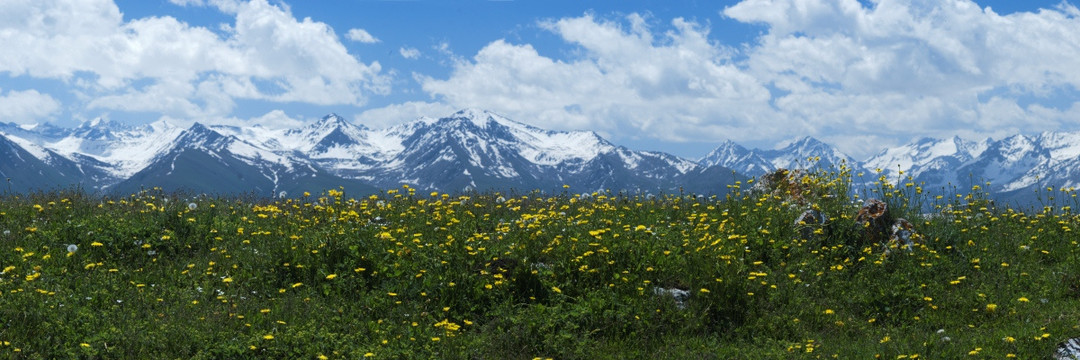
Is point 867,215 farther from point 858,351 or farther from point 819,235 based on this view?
point 858,351

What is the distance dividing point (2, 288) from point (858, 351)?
9668mm

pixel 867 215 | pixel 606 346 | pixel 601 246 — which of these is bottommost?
pixel 606 346

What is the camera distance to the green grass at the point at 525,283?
8.54 meters

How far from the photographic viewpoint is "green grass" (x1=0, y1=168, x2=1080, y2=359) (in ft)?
28.0

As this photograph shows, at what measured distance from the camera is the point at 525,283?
400 inches

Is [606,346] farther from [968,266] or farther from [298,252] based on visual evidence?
[968,266]

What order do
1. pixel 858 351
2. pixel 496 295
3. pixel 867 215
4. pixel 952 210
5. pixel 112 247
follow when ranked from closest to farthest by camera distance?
pixel 858 351
pixel 496 295
pixel 112 247
pixel 867 215
pixel 952 210

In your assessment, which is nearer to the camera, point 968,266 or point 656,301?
point 656,301

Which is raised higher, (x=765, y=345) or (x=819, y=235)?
(x=819, y=235)

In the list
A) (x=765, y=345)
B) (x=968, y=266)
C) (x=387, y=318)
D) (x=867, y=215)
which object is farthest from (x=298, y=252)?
(x=968, y=266)

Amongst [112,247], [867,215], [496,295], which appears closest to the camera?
[496,295]

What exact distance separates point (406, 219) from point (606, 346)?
5340 mm

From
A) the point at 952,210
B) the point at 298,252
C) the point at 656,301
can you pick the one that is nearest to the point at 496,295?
the point at 656,301

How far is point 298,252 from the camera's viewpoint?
10.8 meters
